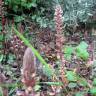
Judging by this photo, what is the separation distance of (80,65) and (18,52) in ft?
2.00

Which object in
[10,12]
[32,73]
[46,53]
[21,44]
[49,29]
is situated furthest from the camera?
[10,12]

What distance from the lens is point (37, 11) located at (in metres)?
4.49

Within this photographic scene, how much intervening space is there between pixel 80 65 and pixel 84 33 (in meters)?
1.09

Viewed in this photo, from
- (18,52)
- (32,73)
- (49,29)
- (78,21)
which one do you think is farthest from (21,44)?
(32,73)

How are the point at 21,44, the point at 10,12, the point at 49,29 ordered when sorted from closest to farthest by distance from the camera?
1. the point at 21,44
2. the point at 49,29
3. the point at 10,12

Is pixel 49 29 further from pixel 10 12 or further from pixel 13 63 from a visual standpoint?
pixel 13 63

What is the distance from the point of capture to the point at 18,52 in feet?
10.3

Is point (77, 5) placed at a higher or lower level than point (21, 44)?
higher

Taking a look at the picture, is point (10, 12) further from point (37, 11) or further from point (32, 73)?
point (32, 73)

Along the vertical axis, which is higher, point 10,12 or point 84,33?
point 10,12

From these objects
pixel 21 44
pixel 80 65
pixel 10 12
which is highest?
pixel 10 12

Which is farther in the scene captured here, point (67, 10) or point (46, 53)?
point (67, 10)

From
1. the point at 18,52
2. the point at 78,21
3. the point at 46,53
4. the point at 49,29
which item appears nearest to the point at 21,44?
the point at 18,52

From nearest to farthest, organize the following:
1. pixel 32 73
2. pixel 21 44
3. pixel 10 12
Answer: pixel 32 73 < pixel 21 44 < pixel 10 12
